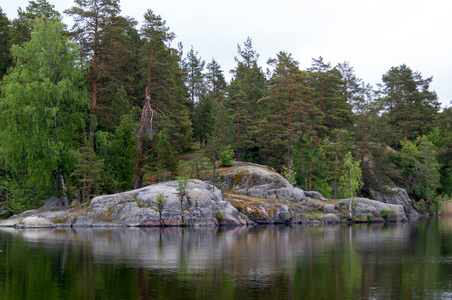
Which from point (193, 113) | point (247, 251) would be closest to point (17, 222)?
point (247, 251)

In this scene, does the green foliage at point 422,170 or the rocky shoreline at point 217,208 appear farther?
the green foliage at point 422,170

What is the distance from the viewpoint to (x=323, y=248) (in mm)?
30969

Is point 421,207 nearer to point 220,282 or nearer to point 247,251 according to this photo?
point 247,251

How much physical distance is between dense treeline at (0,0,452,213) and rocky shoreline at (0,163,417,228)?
12.2 feet

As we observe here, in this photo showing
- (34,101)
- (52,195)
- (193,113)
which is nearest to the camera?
(34,101)

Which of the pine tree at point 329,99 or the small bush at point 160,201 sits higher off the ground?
the pine tree at point 329,99

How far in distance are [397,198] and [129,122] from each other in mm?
48874

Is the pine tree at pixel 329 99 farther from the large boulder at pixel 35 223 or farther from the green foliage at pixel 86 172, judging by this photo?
the large boulder at pixel 35 223

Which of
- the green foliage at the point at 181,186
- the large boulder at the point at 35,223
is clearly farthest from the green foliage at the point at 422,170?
the large boulder at the point at 35,223

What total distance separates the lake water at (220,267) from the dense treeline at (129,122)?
14.5m

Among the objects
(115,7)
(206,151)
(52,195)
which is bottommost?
(52,195)

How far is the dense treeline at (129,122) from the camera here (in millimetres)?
48750

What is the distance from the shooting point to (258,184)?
192 ft

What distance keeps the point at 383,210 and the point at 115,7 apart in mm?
44000
